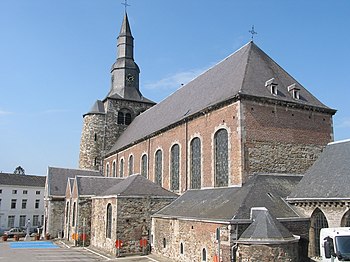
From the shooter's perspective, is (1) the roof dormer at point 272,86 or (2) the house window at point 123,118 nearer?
(1) the roof dormer at point 272,86

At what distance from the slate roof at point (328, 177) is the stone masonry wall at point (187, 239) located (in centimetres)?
391

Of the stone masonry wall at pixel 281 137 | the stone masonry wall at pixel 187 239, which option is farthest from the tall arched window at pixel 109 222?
the stone masonry wall at pixel 281 137

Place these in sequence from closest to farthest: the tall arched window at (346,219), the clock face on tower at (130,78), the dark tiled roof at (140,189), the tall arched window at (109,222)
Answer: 1. the tall arched window at (346,219)
2. the dark tiled roof at (140,189)
3. the tall arched window at (109,222)
4. the clock face on tower at (130,78)

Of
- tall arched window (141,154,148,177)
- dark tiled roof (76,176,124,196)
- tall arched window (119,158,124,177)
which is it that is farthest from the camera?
tall arched window (119,158,124,177)

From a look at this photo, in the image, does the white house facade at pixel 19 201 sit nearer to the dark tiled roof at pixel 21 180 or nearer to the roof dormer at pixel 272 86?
the dark tiled roof at pixel 21 180

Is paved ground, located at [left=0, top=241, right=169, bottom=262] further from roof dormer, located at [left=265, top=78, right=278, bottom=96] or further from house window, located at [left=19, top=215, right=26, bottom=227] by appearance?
house window, located at [left=19, top=215, right=26, bottom=227]

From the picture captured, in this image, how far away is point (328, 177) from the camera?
1573 cm

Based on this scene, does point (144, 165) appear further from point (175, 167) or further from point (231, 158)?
point (231, 158)

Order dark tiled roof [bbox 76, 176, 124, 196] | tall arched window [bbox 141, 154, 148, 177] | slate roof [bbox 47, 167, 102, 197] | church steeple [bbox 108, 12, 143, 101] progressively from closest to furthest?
dark tiled roof [bbox 76, 176, 124, 196] < tall arched window [bbox 141, 154, 148, 177] < slate roof [bbox 47, 167, 102, 197] < church steeple [bbox 108, 12, 143, 101]

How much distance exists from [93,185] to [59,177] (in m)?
11.6

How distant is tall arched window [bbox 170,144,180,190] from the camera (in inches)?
910

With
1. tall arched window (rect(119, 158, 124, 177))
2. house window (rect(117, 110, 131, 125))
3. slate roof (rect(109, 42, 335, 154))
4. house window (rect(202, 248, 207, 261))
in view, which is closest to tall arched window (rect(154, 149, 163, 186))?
slate roof (rect(109, 42, 335, 154))

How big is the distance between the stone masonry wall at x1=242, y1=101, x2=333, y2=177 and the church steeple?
25.6 metres

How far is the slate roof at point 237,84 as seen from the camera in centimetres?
1852
